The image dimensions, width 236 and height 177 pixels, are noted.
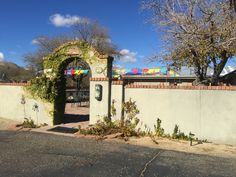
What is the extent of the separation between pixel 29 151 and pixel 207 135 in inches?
237

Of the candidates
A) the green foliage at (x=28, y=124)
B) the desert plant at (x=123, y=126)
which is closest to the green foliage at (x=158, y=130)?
the desert plant at (x=123, y=126)

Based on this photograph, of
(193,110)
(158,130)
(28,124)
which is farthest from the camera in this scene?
(28,124)

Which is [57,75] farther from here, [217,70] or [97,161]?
[217,70]

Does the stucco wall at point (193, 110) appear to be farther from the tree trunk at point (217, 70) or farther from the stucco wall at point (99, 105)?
the tree trunk at point (217, 70)

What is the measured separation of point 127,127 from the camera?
11125mm

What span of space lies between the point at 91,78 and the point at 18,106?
432 cm

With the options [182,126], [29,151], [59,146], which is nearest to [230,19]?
[182,126]

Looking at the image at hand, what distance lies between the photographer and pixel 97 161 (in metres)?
7.38

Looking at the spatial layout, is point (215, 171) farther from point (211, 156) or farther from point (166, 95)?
point (166, 95)

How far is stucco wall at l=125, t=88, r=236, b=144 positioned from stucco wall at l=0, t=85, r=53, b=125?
4.45 m

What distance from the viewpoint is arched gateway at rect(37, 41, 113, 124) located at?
39.1 feet

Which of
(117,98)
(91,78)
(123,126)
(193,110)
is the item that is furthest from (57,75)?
(193,110)

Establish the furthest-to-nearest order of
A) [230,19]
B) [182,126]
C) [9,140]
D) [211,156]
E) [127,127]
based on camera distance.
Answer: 1. [230,19]
2. [127,127]
3. [182,126]
4. [9,140]
5. [211,156]

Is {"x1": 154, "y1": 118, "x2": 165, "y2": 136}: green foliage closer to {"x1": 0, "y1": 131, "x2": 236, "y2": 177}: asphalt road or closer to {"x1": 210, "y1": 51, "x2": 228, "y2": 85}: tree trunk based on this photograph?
{"x1": 0, "y1": 131, "x2": 236, "y2": 177}: asphalt road
